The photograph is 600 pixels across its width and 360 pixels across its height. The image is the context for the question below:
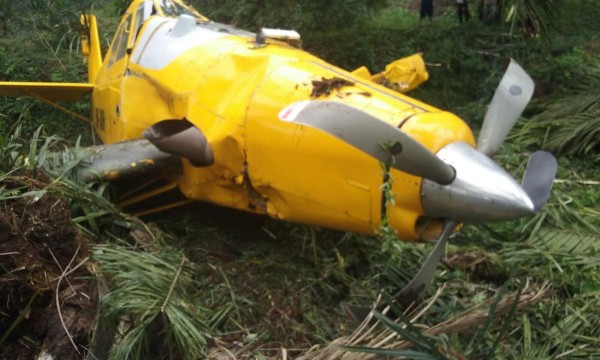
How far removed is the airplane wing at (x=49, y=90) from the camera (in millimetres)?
7188

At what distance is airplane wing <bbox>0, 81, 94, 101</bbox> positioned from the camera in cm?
719

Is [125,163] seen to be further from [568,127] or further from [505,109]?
[568,127]

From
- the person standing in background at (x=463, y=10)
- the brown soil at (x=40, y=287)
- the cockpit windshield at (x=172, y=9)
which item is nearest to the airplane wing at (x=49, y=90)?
the cockpit windshield at (x=172, y=9)

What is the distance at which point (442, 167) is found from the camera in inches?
137

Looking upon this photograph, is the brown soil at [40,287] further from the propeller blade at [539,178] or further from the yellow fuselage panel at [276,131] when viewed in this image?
the propeller blade at [539,178]

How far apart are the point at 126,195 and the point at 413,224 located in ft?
7.99

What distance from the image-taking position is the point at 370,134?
3.43 m

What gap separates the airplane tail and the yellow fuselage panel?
2692 millimetres

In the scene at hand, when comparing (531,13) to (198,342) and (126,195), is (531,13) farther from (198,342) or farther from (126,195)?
(198,342)

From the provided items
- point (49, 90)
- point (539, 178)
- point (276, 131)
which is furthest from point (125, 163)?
point (49, 90)

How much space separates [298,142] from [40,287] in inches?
63.1

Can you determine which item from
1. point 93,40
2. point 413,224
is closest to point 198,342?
point 413,224

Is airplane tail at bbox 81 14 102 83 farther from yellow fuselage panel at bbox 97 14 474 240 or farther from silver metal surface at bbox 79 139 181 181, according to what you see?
silver metal surface at bbox 79 139 181 181

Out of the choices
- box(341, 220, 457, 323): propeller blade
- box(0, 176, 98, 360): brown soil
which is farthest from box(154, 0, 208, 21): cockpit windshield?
box(341, 220, 457, 323): propeller blade
